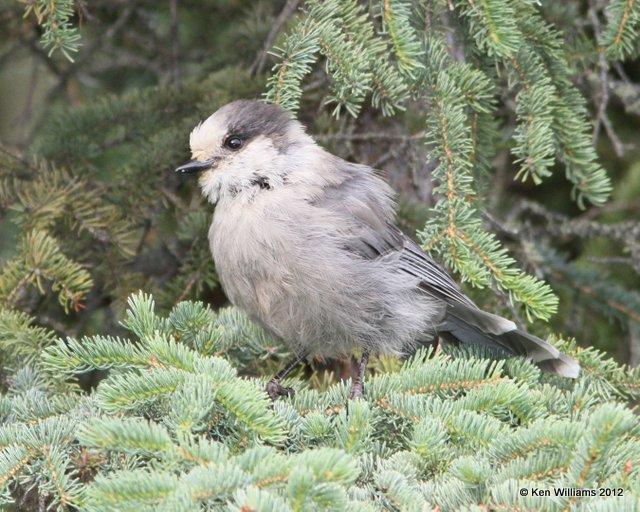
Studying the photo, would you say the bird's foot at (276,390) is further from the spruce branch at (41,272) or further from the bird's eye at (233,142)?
the bird's eye at (233,142)

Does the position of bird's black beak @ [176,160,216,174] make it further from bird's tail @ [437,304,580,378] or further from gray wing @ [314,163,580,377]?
bird's tail @ [437,304,580,378]

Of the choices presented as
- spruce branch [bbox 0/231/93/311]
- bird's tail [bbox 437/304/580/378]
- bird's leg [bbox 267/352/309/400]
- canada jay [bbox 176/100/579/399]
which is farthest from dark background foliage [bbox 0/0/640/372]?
bird's leg [bbox 267/352/309/400]

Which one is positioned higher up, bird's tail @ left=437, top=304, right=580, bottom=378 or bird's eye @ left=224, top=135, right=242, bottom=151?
bird's eye @ left=224, top=135, right=242, bottom=151

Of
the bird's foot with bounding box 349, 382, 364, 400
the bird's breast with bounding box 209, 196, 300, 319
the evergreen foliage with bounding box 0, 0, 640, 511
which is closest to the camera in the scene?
the evergreen foliage with bounding box 0, 0, 640, 511

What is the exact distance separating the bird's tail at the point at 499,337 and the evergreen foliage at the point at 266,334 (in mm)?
64

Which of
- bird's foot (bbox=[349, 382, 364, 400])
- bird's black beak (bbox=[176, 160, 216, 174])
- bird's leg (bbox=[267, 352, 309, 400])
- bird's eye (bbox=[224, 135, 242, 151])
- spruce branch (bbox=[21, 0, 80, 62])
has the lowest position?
Answer: bird's leg (bbox=[267, 352, 309, 400])

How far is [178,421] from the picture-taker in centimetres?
203

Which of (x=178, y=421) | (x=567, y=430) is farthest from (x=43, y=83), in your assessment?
(x=567, y=430)

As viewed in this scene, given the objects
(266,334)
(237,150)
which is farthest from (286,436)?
(237,150)

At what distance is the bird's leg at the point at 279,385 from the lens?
2966 mm

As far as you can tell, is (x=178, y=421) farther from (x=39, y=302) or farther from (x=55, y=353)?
(x=39, y=302)

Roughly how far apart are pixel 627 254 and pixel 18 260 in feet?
10.6

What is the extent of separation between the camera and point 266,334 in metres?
3.34

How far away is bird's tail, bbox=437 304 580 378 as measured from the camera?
297 cm
